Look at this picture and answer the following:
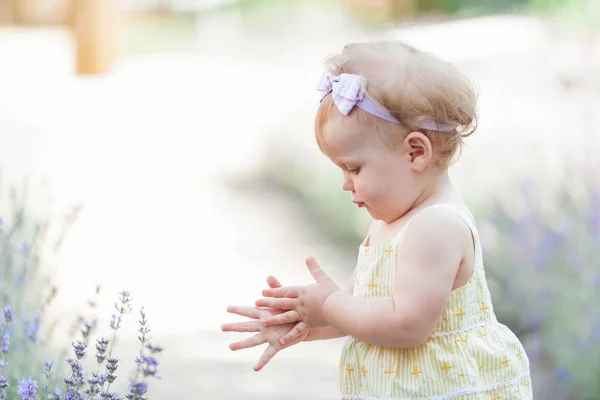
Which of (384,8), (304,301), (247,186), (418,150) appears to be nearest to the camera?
(418,150)

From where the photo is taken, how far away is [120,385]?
385cm

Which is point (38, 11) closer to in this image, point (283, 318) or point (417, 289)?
point (283, 318)

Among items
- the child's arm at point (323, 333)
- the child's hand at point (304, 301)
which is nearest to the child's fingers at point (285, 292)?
the child's hand at point (304, 301)

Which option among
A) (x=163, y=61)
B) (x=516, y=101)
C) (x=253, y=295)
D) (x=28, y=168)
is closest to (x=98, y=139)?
(x=28, y=168)

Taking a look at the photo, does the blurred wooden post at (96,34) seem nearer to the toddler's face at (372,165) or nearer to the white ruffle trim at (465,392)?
the toddler's face at (372,165)

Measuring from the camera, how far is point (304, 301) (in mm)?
2219

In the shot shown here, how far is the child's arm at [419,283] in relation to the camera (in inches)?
79.1

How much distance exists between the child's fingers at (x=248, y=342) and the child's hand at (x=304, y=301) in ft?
0.11

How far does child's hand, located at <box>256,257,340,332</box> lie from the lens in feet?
7.23

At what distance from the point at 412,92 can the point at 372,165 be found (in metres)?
0.17

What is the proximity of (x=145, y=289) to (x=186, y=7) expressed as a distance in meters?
17.0

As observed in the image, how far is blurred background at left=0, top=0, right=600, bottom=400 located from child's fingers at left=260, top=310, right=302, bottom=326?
56 cm

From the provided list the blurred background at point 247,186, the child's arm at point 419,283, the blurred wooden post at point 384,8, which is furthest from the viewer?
the blurred wooden post at point 384,8

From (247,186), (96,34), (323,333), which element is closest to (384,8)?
(96,34)
